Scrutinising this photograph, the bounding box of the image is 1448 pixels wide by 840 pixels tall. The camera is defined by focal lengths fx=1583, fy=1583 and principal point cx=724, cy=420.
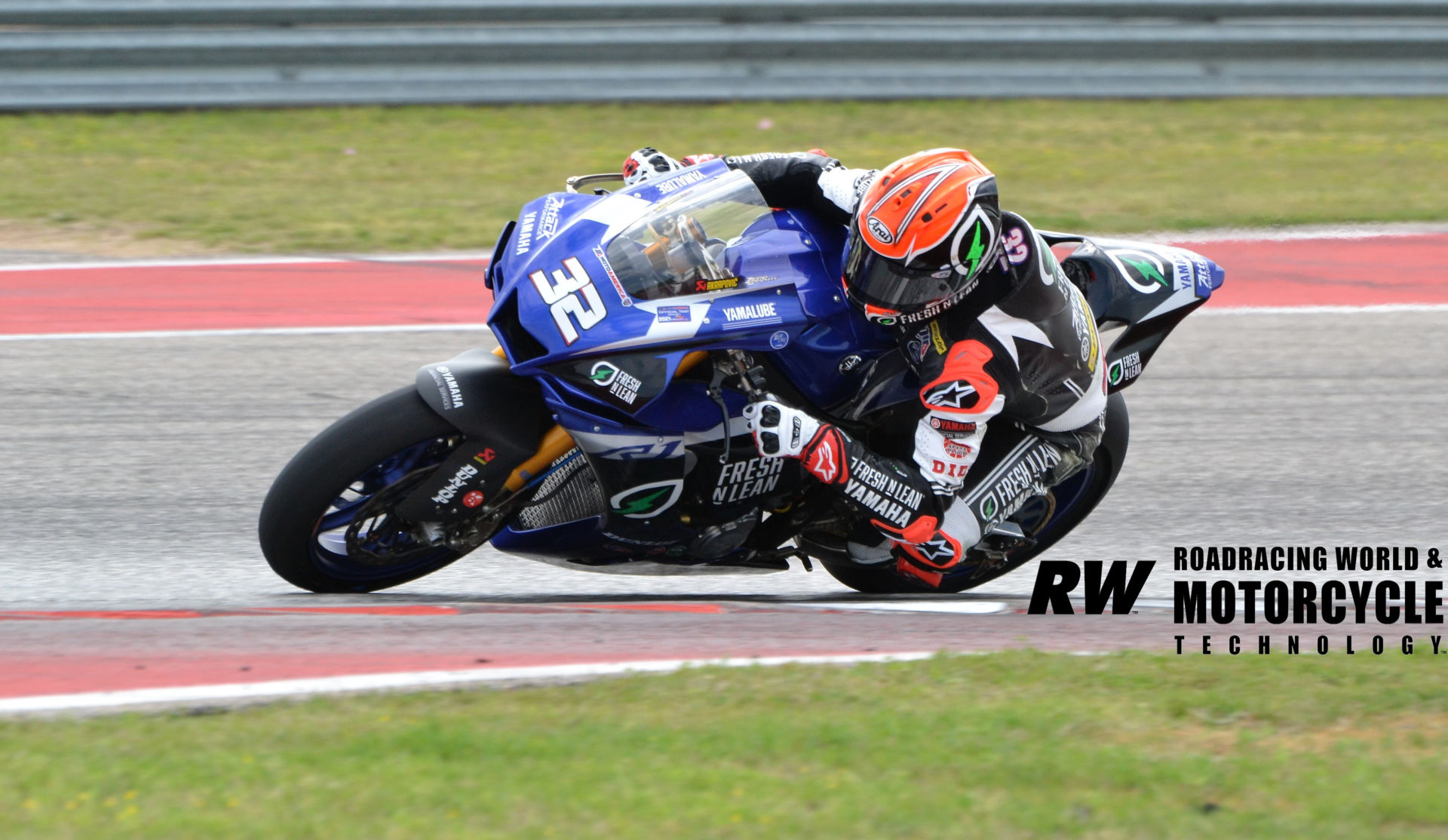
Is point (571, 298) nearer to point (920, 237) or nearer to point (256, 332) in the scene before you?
point (920, 237)

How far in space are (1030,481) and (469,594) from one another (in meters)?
1.82

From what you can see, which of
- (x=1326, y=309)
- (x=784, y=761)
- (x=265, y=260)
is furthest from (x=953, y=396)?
(x=265, y=260)

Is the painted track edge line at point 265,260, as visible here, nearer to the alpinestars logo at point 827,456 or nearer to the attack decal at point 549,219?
the attack decal at point 549,219

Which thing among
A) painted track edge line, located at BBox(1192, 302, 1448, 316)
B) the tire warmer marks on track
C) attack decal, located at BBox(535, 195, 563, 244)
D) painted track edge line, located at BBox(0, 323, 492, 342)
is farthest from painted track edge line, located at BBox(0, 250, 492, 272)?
attack decal, located at BBox(535, 195, 563, 244)

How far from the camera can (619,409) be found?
4.25 m

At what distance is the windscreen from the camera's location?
4250 millimetres

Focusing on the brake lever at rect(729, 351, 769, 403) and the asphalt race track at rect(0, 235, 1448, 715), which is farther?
the brake lever at rect(729, 351, 769, 403)

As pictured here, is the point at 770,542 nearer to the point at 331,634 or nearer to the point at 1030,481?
the point at 1030,481

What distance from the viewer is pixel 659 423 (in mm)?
4375

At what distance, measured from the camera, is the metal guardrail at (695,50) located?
10.9 m

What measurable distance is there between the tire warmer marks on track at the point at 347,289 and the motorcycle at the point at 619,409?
3478mm

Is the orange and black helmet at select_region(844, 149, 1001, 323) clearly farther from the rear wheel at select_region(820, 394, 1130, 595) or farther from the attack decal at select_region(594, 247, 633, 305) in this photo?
the rear wheel at select_region(820, 394, 1130, 595)

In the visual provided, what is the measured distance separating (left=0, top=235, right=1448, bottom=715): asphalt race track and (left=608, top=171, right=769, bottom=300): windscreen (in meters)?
0.97

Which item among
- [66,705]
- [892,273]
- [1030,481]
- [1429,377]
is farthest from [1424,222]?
[66,705]
